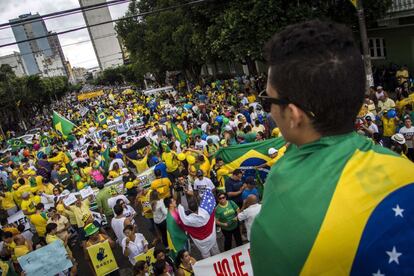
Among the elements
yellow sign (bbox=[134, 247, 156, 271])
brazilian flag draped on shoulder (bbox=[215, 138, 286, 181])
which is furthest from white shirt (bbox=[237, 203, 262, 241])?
brazilian flag draped on shoulder (bbox=[215, 138, 286, 181])

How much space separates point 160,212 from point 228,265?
236 centimetres

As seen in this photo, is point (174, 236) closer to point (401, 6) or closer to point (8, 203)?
point (8, 203)

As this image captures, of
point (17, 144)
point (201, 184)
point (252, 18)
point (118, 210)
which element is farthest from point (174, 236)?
point (17, 144)

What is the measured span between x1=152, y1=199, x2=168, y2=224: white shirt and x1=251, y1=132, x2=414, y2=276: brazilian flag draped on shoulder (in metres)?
6.17

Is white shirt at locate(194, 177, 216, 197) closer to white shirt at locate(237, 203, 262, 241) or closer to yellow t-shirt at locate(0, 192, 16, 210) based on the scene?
white shirt at locate(237, 203, 262, 241)

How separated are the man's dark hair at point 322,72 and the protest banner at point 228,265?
429 centimetres

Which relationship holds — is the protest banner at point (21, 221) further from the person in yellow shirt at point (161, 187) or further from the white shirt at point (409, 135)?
the white shirt at point (409, 135)

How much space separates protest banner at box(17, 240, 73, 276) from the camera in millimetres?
5867

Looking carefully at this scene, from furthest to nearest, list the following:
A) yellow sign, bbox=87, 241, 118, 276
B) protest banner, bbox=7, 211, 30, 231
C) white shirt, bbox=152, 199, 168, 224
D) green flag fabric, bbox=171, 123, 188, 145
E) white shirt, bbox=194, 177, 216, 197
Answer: green flag fabric, bbox=171, 123, 188, 145 → protest banner, bbox=7, 211, 30, 231 → white shirt, bbox=194, 177, 216, 197 → white shirt, bbox=152, 199, 168, 224 → yellow sign, bbox=87, 241, 118, 276

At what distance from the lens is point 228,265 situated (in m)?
5.18

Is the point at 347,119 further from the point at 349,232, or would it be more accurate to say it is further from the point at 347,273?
the point at 347,273

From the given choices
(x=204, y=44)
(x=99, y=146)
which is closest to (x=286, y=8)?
(x=204, y=44)

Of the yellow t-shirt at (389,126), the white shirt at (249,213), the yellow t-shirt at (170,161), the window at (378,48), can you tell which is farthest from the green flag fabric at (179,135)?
the window at (378,48)

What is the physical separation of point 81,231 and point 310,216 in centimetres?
793
